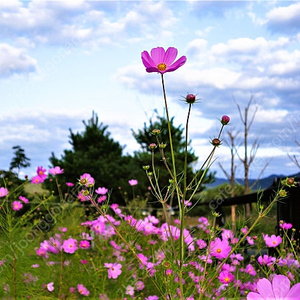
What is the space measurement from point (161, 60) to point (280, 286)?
60 centimetres

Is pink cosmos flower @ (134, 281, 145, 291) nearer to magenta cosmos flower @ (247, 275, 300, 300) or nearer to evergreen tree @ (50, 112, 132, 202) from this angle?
magenta cosmos flower @ (247, 275, 300, 300)

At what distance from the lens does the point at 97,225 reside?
3.17m

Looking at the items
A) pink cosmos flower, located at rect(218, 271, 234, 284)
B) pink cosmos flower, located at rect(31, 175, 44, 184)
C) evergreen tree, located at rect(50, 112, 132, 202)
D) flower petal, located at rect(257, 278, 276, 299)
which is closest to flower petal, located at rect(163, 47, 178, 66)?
flower petal, located at rect(257, 278, 276, 299)

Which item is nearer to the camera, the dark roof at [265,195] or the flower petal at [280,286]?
the flower petal at [280,286]

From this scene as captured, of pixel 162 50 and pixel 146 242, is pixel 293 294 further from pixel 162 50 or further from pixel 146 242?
pixel 146 242

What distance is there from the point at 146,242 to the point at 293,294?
3083 mm

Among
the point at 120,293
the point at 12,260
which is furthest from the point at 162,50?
the point at 120,293

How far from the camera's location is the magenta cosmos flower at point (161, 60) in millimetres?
1071

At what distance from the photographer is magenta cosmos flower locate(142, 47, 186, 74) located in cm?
107

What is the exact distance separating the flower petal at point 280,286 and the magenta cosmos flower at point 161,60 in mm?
564

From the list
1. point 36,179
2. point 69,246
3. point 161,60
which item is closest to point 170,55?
point 161,60

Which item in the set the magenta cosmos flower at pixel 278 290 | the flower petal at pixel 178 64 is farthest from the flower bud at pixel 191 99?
the magenta cosmos flower at pixel 278 290

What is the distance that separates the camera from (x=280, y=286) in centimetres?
71

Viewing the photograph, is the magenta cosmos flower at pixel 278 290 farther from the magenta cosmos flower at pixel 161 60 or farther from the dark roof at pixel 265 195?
the dark roof at pixel 265 195
